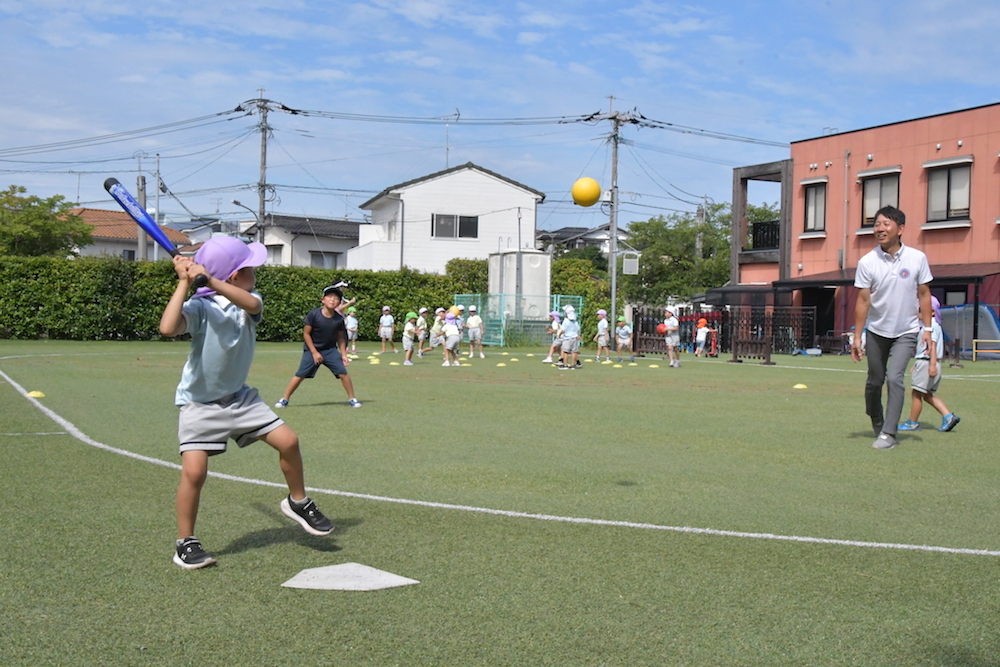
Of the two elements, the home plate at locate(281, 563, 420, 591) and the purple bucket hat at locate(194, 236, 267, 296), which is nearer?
the home plate at locate(281, 563, 420, 591)

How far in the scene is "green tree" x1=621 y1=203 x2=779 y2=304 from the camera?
186 feet

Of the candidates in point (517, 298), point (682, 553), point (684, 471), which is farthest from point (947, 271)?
point (682, 553)

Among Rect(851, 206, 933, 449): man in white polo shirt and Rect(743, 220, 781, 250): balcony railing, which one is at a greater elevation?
Rect(743, 220, 781, 250): balcony railing

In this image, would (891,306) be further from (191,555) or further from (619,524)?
(191,555)

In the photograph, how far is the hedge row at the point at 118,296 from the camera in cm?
3397

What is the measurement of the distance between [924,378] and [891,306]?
5.81ft

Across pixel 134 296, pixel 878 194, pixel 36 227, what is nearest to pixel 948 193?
pixel 878 194

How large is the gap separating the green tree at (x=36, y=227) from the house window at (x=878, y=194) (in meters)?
38.0

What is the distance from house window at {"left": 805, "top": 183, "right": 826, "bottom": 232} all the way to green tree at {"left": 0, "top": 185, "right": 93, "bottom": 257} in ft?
118

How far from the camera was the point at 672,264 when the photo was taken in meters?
57.5

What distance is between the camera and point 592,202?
32719 millimetres

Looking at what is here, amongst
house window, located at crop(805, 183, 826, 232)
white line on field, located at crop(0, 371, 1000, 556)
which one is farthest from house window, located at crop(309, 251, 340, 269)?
white line on field, located at crop(0, 371, 1000, 556)

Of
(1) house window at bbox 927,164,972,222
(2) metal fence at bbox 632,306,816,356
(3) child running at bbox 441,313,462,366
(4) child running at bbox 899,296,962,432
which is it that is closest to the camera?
(4) child running at bbox 899,296,962,432

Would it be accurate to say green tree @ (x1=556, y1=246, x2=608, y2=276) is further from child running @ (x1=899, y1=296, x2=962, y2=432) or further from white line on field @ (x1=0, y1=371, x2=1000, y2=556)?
white line on field @ (x1=0, y1=371, x2=1000, y2=556)
